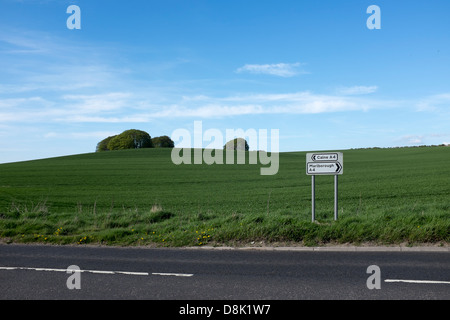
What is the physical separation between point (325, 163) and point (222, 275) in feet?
19.0

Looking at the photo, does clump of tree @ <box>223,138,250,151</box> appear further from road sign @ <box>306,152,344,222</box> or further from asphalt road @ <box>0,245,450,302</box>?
asphalt road @ <box>0,245,450,302</box>

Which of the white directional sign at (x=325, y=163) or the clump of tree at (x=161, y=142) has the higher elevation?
the clump of tree at (x=161, y=142)

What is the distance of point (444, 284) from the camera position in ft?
20.0

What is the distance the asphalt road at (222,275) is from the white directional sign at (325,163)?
3.32m

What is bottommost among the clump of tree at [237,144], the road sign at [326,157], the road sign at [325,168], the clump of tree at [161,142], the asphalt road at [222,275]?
the asphalt road at [222,275]

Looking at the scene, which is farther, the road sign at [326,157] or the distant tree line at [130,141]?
the distant tree line at [130,141]

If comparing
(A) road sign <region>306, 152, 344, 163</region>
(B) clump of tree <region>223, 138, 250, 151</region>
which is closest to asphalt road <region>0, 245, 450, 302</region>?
(A) road sign <region>306, 152, 344, 163</region>

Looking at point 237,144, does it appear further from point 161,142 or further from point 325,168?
point 325,168

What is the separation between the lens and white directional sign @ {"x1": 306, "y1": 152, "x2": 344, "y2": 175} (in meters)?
11.3

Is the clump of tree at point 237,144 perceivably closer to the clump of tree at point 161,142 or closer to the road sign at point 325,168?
the clump of tree at point 161,142

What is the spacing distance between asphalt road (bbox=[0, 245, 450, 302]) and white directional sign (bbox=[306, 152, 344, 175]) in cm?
332

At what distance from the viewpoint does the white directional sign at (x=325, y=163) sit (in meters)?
11.3

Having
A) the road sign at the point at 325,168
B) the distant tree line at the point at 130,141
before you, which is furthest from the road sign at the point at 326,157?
the distant tree line at the point at 130,141

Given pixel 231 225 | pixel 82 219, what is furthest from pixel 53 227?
pixel 231 225
